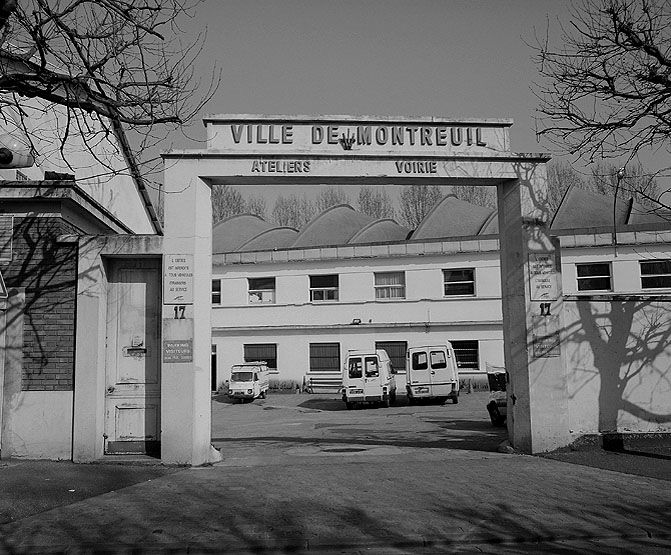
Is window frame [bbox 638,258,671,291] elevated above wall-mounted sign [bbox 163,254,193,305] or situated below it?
above

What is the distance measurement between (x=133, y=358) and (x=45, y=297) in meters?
1.78

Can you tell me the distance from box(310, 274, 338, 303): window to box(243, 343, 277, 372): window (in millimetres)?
3292

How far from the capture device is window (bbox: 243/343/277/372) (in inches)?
1415

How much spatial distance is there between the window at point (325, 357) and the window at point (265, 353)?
6.55 ft

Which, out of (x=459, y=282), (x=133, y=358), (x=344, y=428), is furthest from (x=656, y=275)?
(x=133, y=358)

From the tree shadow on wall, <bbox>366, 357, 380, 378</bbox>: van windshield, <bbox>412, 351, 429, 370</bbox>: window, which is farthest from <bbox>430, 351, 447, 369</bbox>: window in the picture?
the tree shadow on wall

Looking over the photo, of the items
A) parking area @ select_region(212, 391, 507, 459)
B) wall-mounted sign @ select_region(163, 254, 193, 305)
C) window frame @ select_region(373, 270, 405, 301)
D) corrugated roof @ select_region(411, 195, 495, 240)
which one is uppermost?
corrugated roof @ select_region(411, 195, 495, 240)

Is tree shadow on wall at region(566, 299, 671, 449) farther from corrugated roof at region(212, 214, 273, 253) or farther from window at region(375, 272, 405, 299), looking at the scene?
corrugated roof at region(212, 214, 273, 253)

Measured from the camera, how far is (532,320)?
1223cm

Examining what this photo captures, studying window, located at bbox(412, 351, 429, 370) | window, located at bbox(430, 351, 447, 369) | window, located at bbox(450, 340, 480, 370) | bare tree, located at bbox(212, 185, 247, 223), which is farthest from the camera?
bare tree, located at bbox(212, 185, 247, 223)

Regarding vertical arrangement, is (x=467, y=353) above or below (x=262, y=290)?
below

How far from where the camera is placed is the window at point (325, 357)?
35.1 meters

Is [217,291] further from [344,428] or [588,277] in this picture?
[344,428]

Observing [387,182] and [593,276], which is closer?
[387,182]
